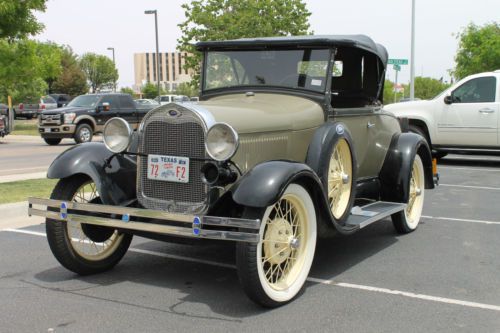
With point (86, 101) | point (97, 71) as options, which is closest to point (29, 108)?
point (86, 101)

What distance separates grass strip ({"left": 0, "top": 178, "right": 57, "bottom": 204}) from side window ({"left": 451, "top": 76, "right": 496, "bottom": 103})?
913 centimetres

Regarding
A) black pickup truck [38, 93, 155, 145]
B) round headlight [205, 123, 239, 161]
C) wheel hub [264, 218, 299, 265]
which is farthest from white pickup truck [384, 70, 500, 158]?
round headlight [205, 123, 239, 161]

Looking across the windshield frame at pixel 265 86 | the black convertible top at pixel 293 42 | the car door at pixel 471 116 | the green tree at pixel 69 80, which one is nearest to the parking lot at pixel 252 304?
the windshield frame at pixel 265 86

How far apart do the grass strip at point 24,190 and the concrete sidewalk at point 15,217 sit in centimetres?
28

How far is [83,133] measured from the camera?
19.7 metres

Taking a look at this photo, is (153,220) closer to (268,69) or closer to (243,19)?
(268,69)

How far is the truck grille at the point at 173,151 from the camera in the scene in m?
4.44

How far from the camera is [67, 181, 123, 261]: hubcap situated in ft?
16.3

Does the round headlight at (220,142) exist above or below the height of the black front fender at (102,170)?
above

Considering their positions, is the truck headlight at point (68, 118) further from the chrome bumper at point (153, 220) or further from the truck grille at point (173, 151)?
the truck grille at point (173, 151)

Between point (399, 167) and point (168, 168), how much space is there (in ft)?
9.94

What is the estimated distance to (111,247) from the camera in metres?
5.20

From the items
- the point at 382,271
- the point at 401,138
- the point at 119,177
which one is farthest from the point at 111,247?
the point at 401,138

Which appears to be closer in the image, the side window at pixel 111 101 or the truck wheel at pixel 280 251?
the truck wheel at pixel 280 251
